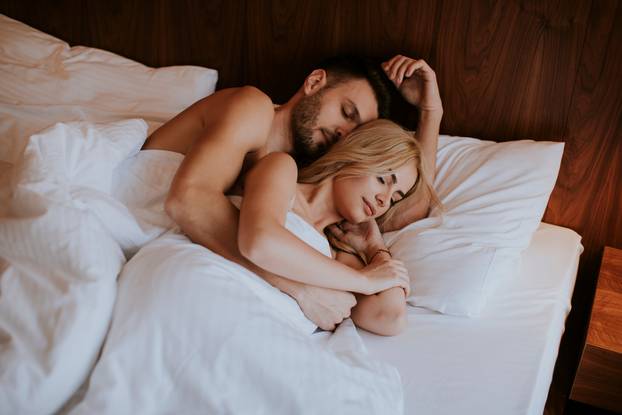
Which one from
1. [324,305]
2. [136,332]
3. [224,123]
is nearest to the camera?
[136,332]

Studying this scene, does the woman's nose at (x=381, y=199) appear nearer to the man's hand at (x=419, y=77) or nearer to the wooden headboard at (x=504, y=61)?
the man's hand at (x=419, y=77)

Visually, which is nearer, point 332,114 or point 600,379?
point 600,379

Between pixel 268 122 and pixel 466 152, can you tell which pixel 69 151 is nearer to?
pixel 268 122

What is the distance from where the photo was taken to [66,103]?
6.81 feet

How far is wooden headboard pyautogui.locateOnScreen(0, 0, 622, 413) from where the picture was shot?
1.75 metres

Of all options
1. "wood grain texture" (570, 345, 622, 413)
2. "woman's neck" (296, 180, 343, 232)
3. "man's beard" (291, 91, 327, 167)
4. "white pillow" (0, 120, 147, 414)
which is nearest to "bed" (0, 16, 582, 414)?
"white pillow" (0, 120, 147, 414)

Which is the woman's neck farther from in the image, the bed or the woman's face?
the bed

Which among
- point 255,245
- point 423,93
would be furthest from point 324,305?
point 423,93

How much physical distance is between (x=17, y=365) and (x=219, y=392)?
33 centimetres

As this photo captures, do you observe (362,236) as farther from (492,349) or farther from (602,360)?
(602,360)

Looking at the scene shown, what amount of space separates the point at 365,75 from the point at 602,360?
3.32ft

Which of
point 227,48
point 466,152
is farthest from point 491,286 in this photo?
point 227,48

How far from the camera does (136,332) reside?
1.05 m

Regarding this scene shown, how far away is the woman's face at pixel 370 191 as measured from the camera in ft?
5.04
